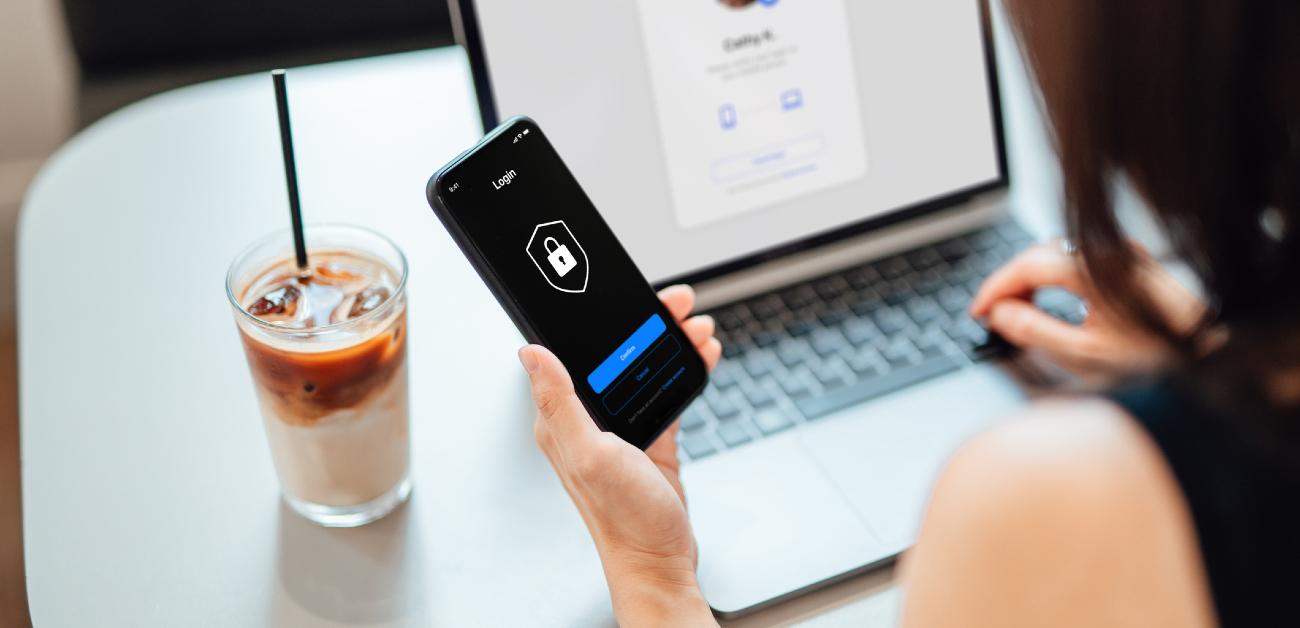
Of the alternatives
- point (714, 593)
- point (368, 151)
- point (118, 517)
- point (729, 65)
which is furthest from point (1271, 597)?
point (368, 151)

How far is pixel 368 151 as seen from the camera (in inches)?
38.8

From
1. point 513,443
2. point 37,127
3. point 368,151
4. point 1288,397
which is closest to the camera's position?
point 1288,397

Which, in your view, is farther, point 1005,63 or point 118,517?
point 1005,63

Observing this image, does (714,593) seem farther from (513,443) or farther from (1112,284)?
(1112,284)

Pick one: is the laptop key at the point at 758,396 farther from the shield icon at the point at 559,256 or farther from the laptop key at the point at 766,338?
the shield icon at the point at 559,256

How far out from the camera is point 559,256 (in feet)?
2.19

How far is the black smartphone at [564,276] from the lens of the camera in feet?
2.09

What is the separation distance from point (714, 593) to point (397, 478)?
0.22 meters

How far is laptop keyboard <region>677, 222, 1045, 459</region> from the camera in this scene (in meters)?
0.79

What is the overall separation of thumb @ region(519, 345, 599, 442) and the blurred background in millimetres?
1342

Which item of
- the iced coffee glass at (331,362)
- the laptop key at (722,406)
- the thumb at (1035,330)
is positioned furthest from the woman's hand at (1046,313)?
the iced coffee glass at (331,362)

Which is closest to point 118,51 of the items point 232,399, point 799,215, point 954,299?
point 232,399

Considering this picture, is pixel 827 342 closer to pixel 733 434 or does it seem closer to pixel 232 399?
pixel 733 434

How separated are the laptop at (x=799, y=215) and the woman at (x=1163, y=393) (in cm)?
24
